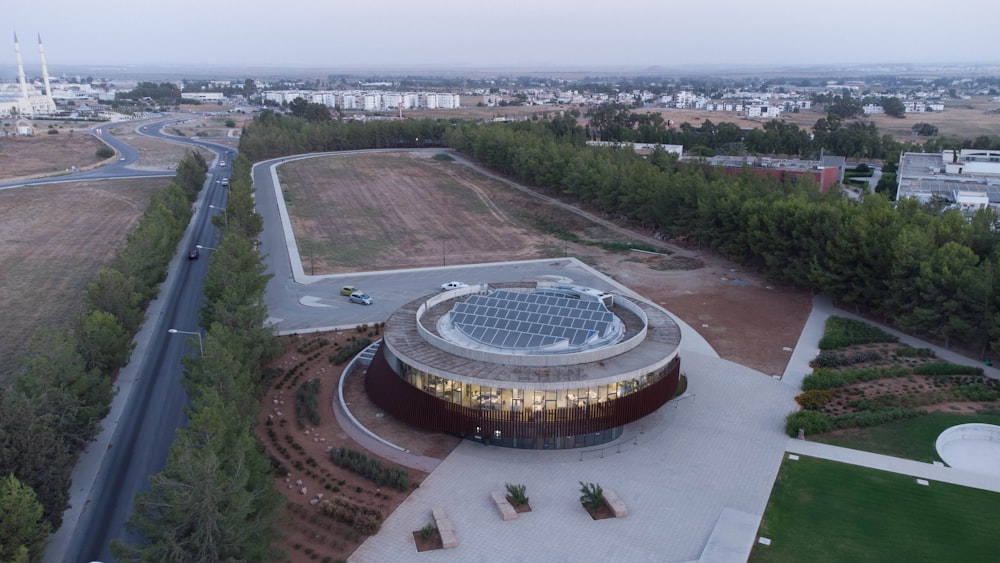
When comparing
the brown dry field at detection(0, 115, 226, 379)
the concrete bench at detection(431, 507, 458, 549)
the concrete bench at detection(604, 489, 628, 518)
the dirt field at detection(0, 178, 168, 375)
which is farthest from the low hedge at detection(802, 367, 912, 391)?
the dirt field at detection(0, 178, 168, 375)

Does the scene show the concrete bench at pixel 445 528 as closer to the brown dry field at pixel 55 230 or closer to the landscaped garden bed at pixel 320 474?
the landscaped garden bed at pixel 320 474

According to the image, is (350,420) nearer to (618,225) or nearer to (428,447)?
(428,447)

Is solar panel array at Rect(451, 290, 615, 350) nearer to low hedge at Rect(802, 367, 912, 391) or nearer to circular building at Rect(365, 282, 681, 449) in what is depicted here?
circular building at Rect(365, 282, 681, 449)

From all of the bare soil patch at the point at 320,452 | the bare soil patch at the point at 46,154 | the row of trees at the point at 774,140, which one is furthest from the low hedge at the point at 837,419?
the bare soil patch at the point at 46,154

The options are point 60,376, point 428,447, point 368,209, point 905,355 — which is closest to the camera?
point 60,376

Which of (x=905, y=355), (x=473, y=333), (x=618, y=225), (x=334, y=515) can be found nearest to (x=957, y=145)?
(x=618, y=225)

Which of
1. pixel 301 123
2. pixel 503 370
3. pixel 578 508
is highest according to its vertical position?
pixel 301 123
